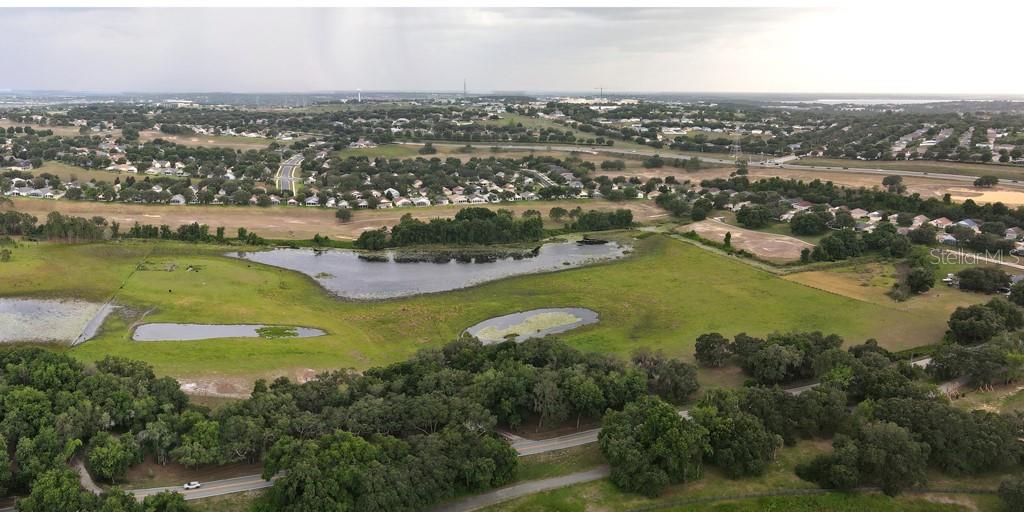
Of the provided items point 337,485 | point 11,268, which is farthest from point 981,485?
point 11,268

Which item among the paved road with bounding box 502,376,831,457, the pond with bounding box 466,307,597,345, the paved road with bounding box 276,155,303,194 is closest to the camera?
the paved road with bounding box 502,376,831,457

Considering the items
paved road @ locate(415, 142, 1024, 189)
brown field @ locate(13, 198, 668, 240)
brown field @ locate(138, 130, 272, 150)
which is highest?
brown field @ locate(138, 130, 272, 150)

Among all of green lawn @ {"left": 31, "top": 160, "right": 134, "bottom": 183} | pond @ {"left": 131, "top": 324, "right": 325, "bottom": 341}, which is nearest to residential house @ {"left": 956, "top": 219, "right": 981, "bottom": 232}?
pond @ {"left": 131, "top": 324, "right": 325, "bottom": 341}

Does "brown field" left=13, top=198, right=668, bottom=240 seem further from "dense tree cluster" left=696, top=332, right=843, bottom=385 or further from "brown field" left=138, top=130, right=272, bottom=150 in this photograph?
"brown field" left=138, top=130, right=272, bottom=150

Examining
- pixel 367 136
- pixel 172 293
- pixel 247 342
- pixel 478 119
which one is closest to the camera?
pixel 247 342

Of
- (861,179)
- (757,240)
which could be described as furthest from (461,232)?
(861,179)

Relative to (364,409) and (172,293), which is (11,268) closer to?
(172,293)

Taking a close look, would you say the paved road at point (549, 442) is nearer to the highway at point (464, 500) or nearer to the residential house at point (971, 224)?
the highway at point (464, 500)
